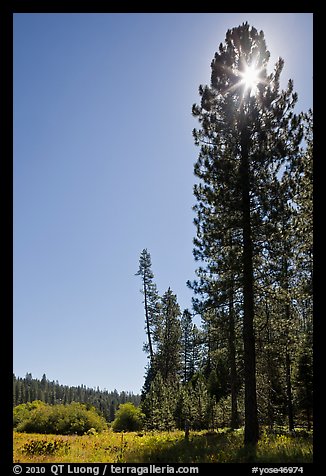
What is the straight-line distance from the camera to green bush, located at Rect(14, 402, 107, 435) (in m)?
20.1

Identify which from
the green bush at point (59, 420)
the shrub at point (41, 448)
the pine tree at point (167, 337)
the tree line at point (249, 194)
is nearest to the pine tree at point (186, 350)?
the pine tree at point (167, 337)

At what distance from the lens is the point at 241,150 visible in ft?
44.5

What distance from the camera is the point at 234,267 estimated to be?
13234 millimetres

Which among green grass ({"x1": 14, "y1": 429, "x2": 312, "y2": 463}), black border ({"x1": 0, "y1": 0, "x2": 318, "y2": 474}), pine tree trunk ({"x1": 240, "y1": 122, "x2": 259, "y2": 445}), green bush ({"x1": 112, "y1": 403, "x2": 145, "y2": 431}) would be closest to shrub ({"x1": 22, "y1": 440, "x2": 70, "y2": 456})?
green grass ({"x1": 14, "y1": 429, "x2": 312, "y2": 463})

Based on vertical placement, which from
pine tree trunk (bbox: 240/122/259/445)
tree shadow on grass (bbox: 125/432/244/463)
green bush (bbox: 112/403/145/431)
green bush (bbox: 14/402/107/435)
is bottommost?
green bush (bbox: 112/403/145/431)

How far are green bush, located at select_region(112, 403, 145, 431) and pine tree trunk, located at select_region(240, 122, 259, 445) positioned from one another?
60.6 feet

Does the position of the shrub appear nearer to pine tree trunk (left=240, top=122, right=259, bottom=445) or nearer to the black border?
the black border

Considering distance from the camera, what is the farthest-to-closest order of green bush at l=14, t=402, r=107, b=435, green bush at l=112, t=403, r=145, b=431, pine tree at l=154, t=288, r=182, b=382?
pine tree at l=154, t=288, r=182, b=382 → green bush at l=112, t=403, r=145, b=431 → green bush at l=14, t=402, r=107, b=435

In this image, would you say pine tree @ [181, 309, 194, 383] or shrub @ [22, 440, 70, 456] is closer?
shrub @ [22, 440, 70, 456]

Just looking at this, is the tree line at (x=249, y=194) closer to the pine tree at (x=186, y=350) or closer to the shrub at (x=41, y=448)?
the shrub at (x=41, y=448)
